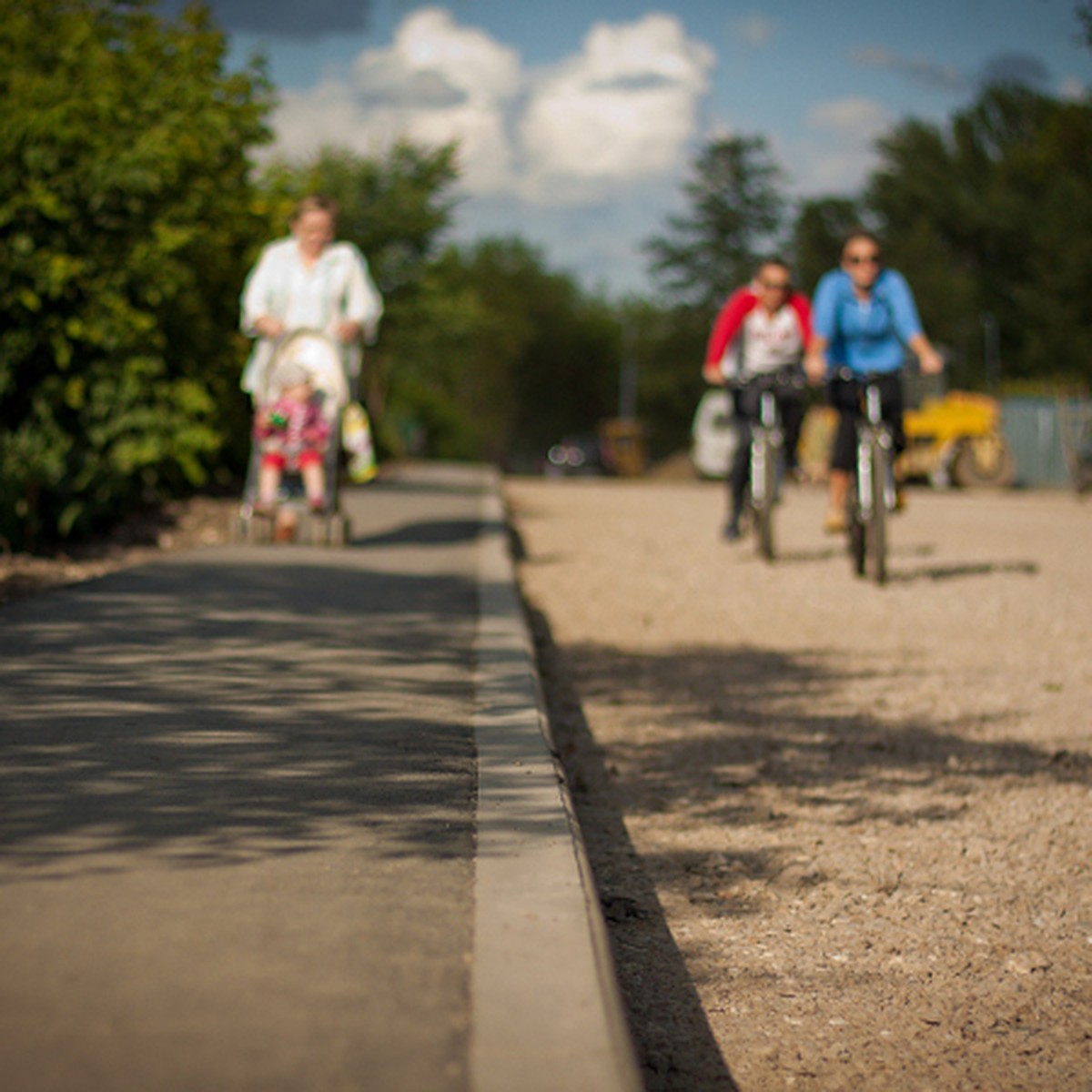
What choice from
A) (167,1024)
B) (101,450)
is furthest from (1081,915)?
(101,450)

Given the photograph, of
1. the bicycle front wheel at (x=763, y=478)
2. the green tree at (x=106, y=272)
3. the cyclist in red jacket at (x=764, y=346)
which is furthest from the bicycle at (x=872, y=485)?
the green tree at (x=106, y=272)

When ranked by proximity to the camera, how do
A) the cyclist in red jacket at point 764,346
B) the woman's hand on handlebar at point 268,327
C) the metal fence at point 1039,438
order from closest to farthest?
the woman's hand on handlebar at point 268,327 < the cyclist in red jacket at point 764,346 < the metal fence at point 1039,438

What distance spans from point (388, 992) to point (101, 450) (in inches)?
368

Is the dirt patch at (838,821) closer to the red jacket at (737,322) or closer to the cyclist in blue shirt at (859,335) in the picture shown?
the cyclist in blue shirt at (859,335)

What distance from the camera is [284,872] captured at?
10.5ft

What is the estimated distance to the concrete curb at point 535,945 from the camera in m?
2.35

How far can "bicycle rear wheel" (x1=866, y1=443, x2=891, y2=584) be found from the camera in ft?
32.2

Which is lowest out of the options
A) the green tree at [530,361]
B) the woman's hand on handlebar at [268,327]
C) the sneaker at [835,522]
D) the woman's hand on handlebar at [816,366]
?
the sneaker at [835,522]

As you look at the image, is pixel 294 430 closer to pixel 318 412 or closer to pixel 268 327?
pixel 318 412

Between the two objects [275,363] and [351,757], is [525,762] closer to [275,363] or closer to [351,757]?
[351,757]

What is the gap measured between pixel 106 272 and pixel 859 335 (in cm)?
528

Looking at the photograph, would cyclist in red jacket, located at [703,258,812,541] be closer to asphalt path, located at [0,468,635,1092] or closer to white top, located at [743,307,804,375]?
white top, located at [743,307,804,375]

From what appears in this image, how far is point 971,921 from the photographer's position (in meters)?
3.90

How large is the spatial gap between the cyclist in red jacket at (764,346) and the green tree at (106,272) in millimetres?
3828
